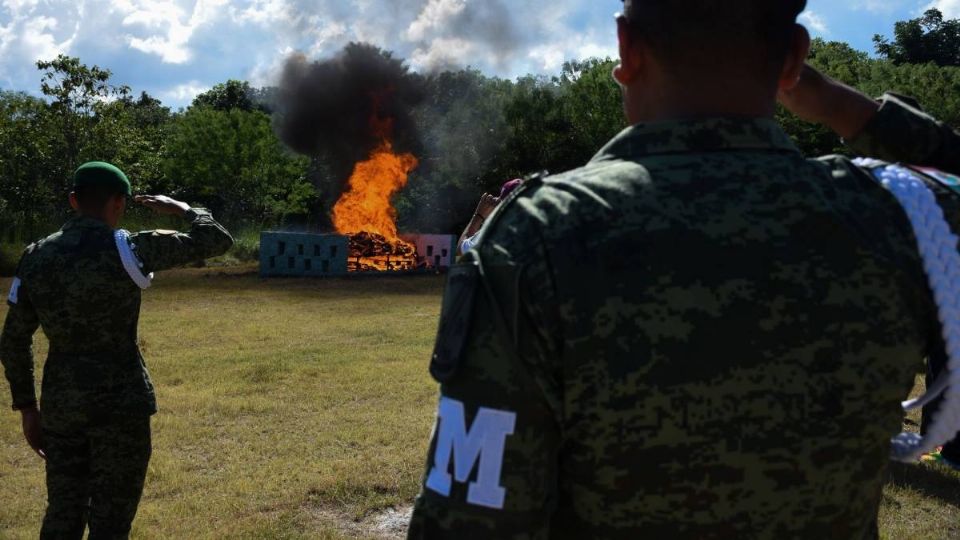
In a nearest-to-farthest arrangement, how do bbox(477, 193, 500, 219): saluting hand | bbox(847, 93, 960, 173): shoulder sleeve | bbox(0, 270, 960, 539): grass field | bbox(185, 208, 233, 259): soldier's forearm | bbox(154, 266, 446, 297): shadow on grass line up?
bbox(847, 93, 960, 173): shoulder sleeve < bbox(185, 208, 233, 259): soldier's forearm < bbox(0, 270, 960, 539): grass field < bbox(477, 193, 500, 219): saluting hand < bbox(154, 266, 446, 297): shadow on grass

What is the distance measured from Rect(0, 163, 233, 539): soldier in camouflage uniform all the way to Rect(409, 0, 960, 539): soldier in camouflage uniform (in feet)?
8.12

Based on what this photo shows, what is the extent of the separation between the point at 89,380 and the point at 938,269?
302 cm

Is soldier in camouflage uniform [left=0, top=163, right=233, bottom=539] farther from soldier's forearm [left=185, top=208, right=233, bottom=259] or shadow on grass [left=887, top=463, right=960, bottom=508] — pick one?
shadow on grass [left=887, top=463, right=960, bottom=508]

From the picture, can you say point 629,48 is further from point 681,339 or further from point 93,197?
point 93,197

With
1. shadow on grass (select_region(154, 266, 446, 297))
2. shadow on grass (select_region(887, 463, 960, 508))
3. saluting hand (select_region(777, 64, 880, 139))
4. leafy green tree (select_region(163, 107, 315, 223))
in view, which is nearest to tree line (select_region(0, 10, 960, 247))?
leafy green tree (select_region(163, 107, 315, 223))

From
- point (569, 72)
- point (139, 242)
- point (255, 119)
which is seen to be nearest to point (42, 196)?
point (255, 119)

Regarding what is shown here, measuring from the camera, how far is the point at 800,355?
1053mm

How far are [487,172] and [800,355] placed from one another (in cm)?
2599

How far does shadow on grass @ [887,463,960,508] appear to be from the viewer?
4.49 metres

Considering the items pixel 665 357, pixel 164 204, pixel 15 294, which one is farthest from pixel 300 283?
pixel 665 357

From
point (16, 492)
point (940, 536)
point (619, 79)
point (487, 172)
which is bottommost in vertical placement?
point (16, 492)

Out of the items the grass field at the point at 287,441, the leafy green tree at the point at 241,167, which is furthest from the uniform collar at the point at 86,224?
the leafy green tree at the point at 241,167

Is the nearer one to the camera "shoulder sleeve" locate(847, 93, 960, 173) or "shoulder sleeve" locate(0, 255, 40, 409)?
"shoulder sleeve" locate(847, 93, 960, 173)

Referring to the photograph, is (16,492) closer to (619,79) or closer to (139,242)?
(139,242)
